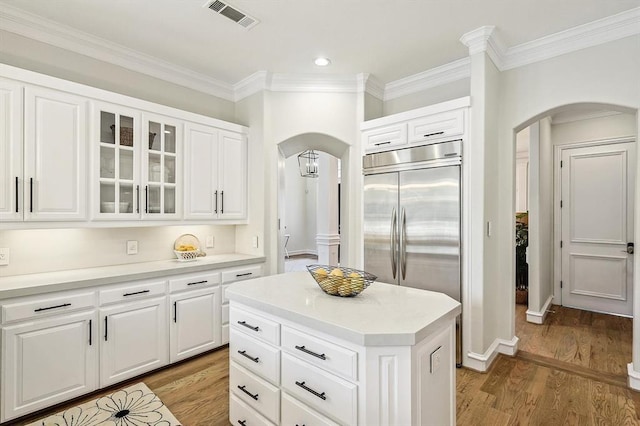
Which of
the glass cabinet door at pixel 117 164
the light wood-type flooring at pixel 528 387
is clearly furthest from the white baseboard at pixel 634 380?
the glass cabinet door at pixel 117 164

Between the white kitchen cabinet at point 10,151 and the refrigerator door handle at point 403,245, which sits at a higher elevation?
the white kitchen cabinet at point 10,151

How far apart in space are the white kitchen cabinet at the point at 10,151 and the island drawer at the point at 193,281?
3.96ft

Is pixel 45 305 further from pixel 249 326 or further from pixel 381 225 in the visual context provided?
pixel 381 225

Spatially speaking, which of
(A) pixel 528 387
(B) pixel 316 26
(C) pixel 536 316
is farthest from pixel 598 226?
(B) pixel 316 26

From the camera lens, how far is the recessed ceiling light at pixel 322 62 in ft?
10.9

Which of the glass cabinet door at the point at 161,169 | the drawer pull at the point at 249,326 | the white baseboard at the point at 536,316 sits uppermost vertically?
the glass cabinet door at the point at 161,169

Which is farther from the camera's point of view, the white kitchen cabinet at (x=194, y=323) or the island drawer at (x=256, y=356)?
the white kitchen cabinet at (x=194, y=323)

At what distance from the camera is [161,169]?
125 inches

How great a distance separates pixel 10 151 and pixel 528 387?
4242 millimetres

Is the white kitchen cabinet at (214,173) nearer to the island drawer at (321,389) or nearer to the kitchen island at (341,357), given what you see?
the kitchen island at (341,357)

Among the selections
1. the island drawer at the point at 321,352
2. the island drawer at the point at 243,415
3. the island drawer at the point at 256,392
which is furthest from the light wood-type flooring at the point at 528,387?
the island drawer at the point at 321,352

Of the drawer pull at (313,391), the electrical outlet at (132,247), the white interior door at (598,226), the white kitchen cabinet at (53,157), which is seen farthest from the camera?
the white interior door at (598,226)

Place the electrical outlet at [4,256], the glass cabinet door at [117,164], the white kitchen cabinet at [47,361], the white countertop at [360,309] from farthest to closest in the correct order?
the glass cabinet door at [117,164], the electrical outlet at [4,256], the white kitchen cabinet at [47,361], the white countertop at [360,309]

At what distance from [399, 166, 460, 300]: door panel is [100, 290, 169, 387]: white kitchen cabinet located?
2.27 meters
